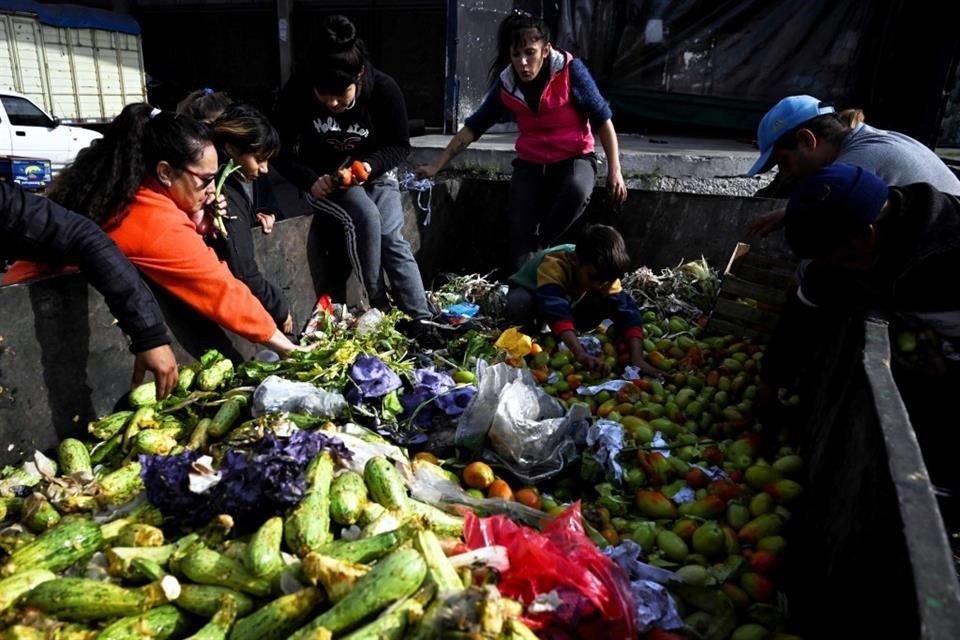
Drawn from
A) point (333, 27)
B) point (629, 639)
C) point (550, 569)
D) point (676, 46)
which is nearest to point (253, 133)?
point (333, 27)

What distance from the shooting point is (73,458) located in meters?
2.67

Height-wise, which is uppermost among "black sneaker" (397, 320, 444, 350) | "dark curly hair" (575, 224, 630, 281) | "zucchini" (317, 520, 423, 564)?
"dark curly hair" (575, 224, 630, 281)

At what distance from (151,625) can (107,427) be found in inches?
54.9

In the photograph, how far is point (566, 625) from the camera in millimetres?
1954

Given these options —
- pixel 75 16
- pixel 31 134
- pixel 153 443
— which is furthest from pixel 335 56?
pixel 75 16

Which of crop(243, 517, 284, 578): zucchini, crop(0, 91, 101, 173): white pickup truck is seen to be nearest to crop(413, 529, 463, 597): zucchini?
crop(243, 517, 284, 578): zucchini

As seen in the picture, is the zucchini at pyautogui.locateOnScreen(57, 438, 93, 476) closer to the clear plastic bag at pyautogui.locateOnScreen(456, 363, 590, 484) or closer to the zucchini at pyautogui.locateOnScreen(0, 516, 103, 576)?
the zucchini at pyautogui.locateOnScreen(0, 516, 103, 576)

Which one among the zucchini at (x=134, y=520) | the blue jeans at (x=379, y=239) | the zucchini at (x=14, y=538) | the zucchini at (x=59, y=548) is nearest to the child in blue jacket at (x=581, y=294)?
the blue jeans at (x=379, y=239)

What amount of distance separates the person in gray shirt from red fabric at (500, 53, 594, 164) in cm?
165

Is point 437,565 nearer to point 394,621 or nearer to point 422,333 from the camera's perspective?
point 394,621

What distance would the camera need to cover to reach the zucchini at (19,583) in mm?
1829

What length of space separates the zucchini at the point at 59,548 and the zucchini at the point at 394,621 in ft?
3.36

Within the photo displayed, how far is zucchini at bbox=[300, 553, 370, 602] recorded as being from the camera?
1817 mm

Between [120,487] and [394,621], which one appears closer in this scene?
[394,621]
